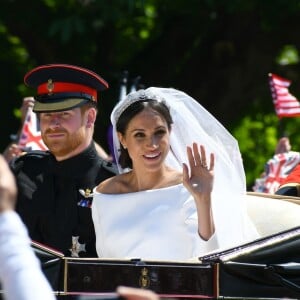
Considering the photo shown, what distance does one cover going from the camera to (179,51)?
1361 centimetres

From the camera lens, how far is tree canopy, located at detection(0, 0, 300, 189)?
39.8 ft

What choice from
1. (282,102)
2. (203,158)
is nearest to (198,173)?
(203,158)

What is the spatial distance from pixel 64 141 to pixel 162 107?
0.71 m

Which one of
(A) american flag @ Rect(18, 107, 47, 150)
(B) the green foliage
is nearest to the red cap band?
(A) american flag @ Rect(18, 107, 47, 150)

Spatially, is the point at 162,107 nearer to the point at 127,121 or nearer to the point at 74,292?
the point at 127,121

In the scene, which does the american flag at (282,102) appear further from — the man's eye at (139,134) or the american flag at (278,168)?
the man's eye at (139,134)

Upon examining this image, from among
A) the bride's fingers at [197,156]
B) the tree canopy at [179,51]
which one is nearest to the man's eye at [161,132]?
the bride's fingers at [197,156]

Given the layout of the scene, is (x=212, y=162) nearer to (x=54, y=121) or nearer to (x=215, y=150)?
(x=215, y=150)

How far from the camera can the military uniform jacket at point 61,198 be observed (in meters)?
6.02

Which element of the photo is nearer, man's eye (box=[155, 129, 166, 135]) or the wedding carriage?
the wedding carriage

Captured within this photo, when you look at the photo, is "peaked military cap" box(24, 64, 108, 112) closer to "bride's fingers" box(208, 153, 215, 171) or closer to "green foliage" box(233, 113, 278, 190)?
"bride's fingers" box(208, 153, 215, 171)

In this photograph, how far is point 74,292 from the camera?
16.3 ft

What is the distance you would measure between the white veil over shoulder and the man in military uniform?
1.06ft

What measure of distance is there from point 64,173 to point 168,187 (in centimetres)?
85
